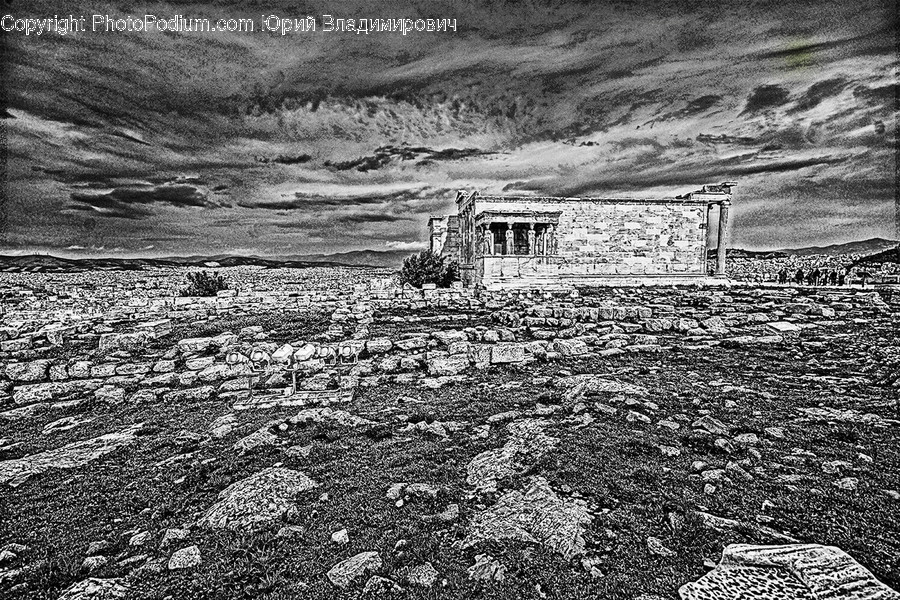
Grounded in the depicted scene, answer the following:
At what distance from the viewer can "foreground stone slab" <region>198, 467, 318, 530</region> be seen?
4.27 meters

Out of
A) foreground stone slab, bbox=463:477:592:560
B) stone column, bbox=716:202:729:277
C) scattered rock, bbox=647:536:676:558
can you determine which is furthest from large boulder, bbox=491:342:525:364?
stone column, bbox=716:202:729:277

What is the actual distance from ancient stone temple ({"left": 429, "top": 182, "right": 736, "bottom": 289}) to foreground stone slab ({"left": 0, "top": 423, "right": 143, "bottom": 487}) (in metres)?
26.0

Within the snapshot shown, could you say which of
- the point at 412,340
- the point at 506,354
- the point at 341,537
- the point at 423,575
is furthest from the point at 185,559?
the point at 412,340

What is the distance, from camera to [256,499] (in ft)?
15.0

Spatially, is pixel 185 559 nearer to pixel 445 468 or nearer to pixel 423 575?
pixel 423 575

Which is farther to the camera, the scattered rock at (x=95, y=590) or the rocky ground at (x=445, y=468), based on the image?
the rocky ground at (x=445, y=468)

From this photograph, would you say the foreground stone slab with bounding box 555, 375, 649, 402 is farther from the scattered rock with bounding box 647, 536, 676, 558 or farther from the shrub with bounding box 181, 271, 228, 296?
the shrub with bounding box 181, 271, 228, 296

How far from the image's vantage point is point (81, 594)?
334 centimetres

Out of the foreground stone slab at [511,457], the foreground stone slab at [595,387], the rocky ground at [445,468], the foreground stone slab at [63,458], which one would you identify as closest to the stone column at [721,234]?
the rocky ground at [445,468]

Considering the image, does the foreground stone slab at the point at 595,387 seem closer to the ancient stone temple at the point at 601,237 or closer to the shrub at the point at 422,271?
the ancient stone temple at the point at 601,237

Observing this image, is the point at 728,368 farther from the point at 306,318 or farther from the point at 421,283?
the point at 421,283

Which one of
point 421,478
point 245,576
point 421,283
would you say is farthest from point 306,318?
point 421,283

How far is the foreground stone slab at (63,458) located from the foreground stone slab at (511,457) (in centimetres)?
523

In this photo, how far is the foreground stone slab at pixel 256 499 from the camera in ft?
14.0
